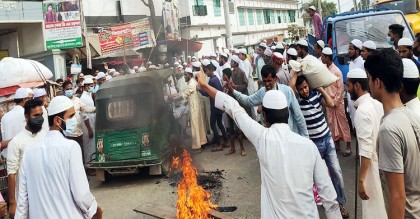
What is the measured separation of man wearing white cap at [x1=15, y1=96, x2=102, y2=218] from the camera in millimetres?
2758

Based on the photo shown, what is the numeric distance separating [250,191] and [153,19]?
1521cm

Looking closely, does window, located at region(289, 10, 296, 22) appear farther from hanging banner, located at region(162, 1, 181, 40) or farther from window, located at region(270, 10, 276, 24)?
hanging banner, located at region(162, 1, 181, 40)

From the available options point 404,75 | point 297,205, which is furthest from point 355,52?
point 297,205

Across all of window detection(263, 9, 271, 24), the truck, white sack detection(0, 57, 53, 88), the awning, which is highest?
window detection(263, 9, 271, 24)

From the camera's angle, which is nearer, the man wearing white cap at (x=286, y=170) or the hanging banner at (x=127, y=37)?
the man wearing white cap at (x=286, y=170)

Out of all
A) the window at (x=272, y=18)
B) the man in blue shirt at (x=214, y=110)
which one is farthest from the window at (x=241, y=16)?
the man in blue shirt at (x=214, y=110)

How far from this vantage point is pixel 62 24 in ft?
53.9

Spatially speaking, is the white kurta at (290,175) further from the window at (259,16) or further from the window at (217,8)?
the window at (259,16)

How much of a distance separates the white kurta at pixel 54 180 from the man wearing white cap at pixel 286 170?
143 cm

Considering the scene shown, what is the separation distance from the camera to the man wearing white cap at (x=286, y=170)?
242 cm

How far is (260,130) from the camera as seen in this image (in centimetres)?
259

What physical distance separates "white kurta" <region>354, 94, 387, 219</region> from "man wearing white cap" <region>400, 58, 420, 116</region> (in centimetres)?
83

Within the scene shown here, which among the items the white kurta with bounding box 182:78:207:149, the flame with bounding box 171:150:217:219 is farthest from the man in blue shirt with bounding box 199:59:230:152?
the flame with bounding box 171:150:217:219

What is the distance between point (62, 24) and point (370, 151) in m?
16.3
